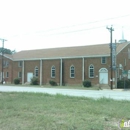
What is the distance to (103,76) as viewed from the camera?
4331 centimetres

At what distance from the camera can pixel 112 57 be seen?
40906mm

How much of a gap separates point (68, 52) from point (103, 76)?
391 inches

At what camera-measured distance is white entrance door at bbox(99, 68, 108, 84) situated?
4300cm

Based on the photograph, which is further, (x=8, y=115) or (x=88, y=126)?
(x=8, y=115)

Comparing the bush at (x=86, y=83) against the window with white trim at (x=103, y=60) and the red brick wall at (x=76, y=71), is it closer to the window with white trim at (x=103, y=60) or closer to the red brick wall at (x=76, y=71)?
the red brick wall at (x=76, y=71)

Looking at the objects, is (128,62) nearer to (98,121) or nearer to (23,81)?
(23,81)

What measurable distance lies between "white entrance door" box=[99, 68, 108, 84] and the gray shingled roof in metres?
2.73

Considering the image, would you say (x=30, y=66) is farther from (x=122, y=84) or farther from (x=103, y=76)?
(x=122, y=84)

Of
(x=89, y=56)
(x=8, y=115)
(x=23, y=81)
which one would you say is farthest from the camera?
(x=23, y=81)

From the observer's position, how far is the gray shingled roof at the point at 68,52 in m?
44.8

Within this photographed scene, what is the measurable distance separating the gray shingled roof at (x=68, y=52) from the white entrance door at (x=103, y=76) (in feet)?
8.96

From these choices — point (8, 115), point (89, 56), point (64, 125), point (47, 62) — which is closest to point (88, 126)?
point (64, 125)

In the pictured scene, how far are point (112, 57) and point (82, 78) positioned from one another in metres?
7.60

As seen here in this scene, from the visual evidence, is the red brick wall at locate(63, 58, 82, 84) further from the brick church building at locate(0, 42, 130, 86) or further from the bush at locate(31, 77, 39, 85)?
the bush at locate(31, 77, 39, 85)
